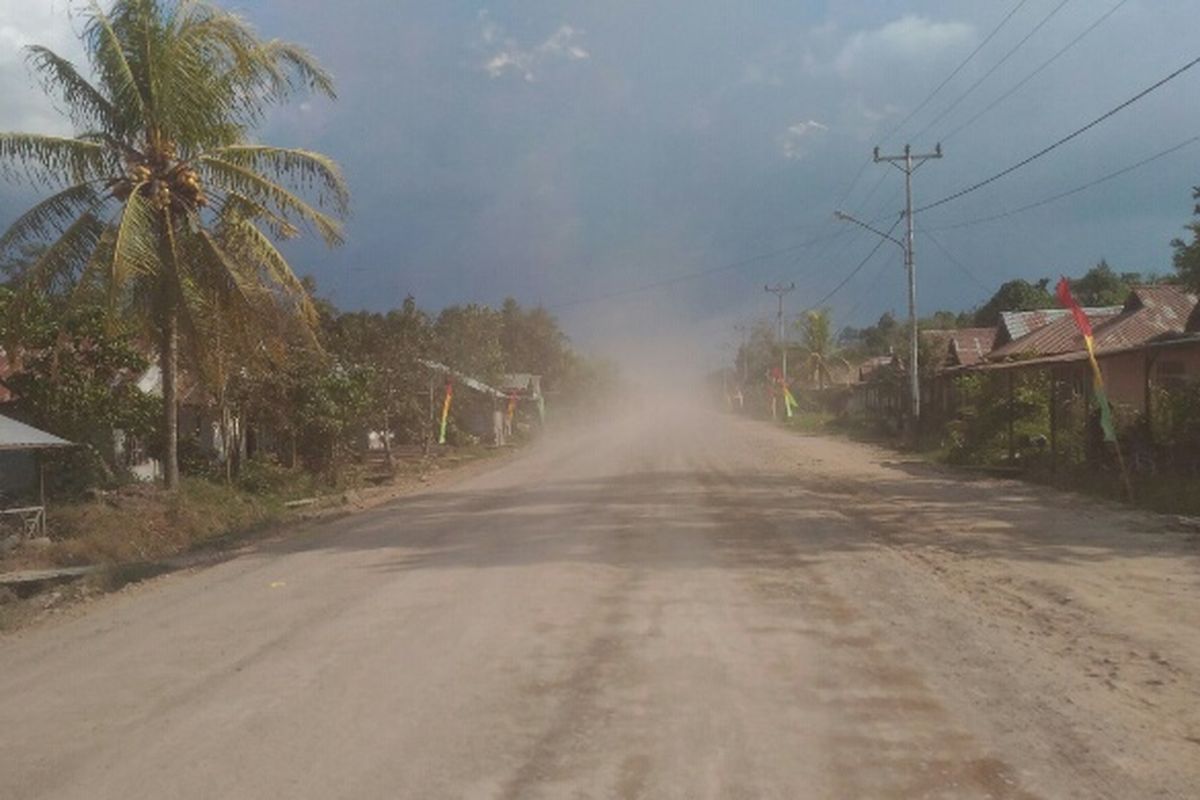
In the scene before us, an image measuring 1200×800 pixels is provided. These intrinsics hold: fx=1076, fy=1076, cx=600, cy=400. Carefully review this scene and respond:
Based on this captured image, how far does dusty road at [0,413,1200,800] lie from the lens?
4.62m

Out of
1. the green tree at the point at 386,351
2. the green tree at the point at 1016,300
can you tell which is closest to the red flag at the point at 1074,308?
the green tree at the point at 386,351

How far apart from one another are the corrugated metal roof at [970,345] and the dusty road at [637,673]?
31.7 metres

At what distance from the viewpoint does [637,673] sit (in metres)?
6.22

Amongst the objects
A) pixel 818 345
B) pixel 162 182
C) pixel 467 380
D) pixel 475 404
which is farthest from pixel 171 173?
pixel 818 345

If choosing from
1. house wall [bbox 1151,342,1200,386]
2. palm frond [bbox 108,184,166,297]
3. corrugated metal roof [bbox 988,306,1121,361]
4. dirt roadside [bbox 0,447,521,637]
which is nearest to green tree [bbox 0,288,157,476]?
palm frond [bbox 108,184,166,297]

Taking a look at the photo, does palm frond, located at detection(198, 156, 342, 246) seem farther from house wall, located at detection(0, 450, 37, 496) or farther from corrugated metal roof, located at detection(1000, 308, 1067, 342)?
corrugated metal roof, located at detection(1000, 308, 1067, 342)

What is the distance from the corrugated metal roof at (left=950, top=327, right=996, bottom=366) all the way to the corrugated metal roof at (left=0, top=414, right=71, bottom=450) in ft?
112

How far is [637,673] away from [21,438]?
1396cm

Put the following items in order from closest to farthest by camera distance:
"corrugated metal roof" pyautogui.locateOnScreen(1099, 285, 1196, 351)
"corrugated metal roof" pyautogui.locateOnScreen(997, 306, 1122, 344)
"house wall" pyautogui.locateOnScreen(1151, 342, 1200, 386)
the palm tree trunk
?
the palm tree trunk → "house wall" pyautogui.locateOnScreen(1151, 342, 1200, 386) → "corrugated metal roof" pyautogui.locateOnScreen(1099, 285, 1196, 351) → "corrugated metal roof" pyautogui.locateOnScreen(997, 306, 1122, 344)

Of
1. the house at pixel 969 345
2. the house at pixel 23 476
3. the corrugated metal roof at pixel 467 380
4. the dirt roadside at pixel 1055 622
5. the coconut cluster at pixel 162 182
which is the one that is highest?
the coconut cluster at pixel 162 182

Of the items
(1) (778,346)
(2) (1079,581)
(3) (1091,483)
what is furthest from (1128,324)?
(1) (778,346)

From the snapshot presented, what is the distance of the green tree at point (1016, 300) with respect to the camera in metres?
55.7

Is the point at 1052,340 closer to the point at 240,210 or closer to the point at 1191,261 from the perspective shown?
the point at 1191,261

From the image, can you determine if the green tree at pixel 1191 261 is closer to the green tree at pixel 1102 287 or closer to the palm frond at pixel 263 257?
the palm frond at pixel 263 257
